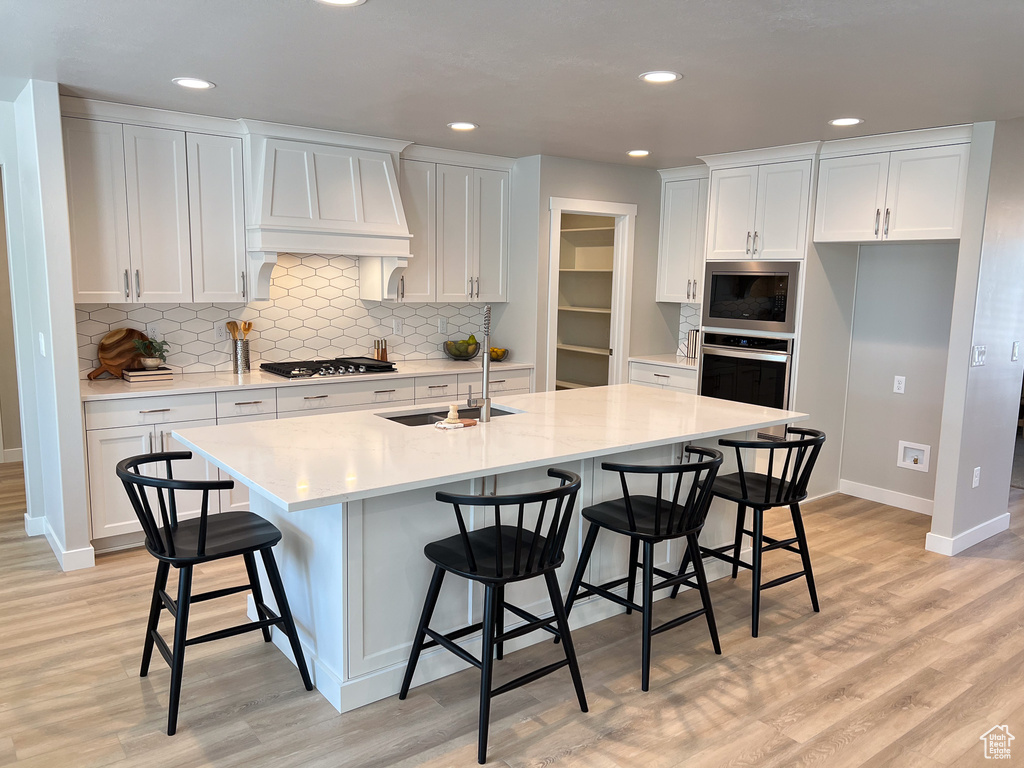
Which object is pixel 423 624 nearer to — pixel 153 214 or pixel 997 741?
pixel 997 741

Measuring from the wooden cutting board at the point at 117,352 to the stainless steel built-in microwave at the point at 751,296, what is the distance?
12.4 ft

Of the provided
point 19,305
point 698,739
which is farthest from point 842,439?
point 19,305

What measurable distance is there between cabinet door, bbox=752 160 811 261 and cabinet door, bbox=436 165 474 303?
2.04 m

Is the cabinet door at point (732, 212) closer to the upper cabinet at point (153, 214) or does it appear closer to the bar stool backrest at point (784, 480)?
the bar stool backrest at point (784, 480)

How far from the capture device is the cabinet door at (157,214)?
4059 mm

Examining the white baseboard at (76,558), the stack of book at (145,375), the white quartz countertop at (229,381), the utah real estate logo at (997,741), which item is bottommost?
the utah real estate logo at (997,741)

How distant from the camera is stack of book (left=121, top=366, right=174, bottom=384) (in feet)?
13.6

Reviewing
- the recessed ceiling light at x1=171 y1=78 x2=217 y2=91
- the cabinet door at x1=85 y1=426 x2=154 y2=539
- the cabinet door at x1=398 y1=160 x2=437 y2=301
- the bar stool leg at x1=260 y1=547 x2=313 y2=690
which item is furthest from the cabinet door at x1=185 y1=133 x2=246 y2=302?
the bar stool leg at x1=260 y1=547 x2=313 y2=690

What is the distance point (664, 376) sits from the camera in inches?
221

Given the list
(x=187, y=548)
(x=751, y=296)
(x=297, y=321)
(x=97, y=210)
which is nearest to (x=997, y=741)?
(x=187, y=548)

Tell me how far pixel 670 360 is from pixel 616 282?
748mm

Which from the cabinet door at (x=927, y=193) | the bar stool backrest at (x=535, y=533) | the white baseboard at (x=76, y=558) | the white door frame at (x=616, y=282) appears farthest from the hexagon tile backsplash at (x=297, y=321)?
the cabinet door at (x=927, y=193)

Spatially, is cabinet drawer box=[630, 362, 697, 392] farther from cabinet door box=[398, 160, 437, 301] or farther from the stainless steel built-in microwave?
cabinet door box=[398, 160, 437, 301]

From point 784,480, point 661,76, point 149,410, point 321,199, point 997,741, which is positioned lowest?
point 997,741
